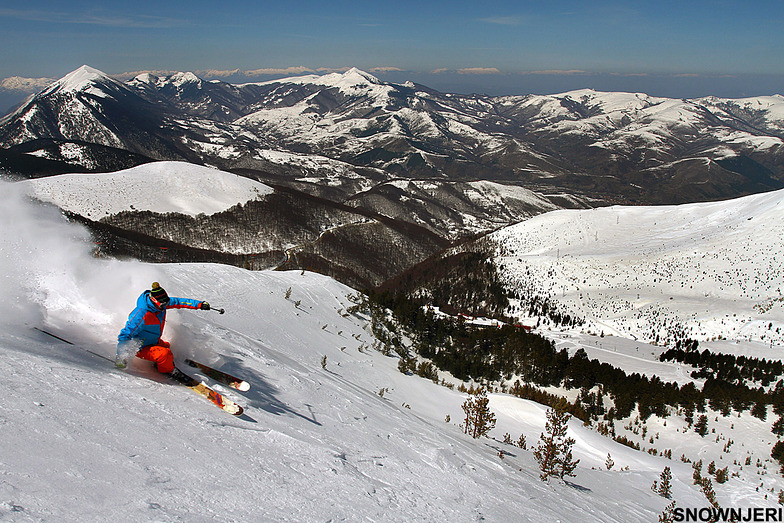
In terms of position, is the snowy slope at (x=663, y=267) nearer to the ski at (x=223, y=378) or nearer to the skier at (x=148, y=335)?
the ski at (x=223, y=378)

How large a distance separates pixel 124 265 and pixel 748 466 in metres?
26.3

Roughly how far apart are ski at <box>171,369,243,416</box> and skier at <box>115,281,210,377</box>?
0.66 ft

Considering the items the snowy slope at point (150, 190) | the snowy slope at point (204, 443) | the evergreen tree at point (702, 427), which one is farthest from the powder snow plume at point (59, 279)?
the snowy slope at point (150, 190)

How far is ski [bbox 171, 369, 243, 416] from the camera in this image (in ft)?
27.8

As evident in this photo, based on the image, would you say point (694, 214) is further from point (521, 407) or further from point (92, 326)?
point (92, 326)

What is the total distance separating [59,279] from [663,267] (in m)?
91.9

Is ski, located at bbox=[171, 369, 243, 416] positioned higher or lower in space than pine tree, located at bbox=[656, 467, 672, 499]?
higher

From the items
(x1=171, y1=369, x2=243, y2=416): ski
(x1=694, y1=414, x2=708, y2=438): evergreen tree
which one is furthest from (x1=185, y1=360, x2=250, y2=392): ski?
(x1=694, y1=414, x2=708, y2=438): evergreen tree

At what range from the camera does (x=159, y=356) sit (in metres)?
8.95

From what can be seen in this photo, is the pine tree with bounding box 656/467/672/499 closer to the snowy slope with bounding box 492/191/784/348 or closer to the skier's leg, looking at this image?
the skier's leg

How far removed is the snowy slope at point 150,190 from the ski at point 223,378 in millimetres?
159595

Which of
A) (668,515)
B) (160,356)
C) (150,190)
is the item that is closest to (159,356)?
(160,356)

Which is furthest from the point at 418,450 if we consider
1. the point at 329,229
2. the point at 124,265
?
the point at 329,229

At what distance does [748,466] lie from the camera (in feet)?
63.1
